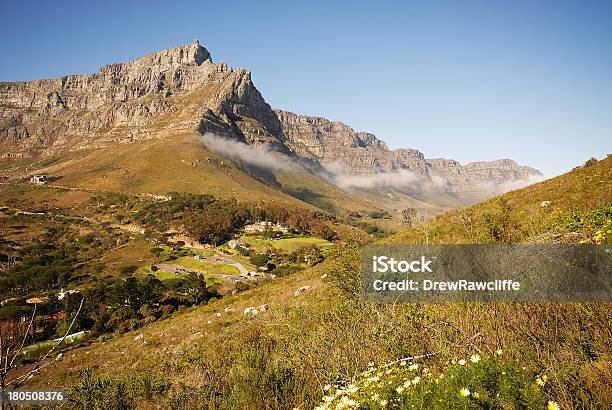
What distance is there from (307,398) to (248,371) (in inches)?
52.7

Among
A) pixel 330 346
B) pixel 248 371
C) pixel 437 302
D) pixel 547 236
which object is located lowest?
pixel 248 371

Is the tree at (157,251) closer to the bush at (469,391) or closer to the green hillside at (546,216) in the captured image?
the green hillside at (546,216)

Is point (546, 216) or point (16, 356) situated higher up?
point (546, 216)

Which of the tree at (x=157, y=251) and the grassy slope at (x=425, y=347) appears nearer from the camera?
the grassy slope at (x=425, y=347)

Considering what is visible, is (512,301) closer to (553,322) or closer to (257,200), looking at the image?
(553,322)

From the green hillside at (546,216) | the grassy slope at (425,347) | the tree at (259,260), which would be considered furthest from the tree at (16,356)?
the tree at (259,260)

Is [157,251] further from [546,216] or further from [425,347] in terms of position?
[425,347]

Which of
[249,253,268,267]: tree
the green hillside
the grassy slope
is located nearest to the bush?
the grassy slope

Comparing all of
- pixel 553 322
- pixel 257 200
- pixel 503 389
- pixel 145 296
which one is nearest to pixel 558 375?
pixel 503 389

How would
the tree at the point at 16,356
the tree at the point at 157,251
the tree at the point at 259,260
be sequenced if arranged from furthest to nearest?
the tree at the point at 157,251, the tree at the point at 259,260, the tree at the point at 16,356

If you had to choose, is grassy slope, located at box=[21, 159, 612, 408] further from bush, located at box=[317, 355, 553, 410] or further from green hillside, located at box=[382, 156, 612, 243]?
green hillside, located at box=[382, 156, 612, 243]

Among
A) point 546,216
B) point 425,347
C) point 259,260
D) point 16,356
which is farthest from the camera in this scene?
point 259,260

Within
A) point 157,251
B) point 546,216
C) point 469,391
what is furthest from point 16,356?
point 157,251

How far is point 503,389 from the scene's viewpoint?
3533mm
